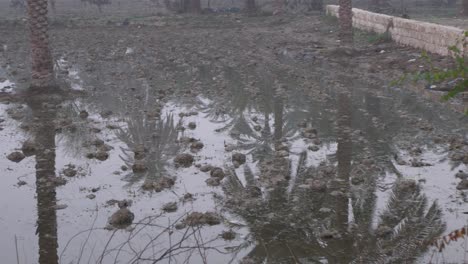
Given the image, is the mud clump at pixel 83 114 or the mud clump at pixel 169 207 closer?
the mud clump at pixel 169 207

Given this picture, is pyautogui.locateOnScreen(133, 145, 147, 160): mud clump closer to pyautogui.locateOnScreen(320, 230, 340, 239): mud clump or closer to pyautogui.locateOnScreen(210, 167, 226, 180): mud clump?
pyautogui.locateOnScreen(210, 167, 226, 180): mud clump

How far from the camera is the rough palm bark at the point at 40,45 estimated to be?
1309cm

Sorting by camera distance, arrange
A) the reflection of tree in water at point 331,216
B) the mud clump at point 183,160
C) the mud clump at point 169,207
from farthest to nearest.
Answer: the mud clump at point 183,160 → the mud clump at point 169,207 → the reflection of tree in water at point 331,216

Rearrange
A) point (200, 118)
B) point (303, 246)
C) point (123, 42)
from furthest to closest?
point (123, 42), point (200, 118), point (303, 246)

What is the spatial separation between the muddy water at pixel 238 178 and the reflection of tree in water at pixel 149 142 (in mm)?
30

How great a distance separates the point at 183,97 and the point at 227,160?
449 centimetres

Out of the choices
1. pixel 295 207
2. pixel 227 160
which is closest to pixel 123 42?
pixel 227 160

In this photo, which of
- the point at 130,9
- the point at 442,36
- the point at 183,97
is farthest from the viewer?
the point at 130,9

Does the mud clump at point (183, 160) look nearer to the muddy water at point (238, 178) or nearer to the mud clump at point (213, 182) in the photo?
the muddy water at point (238, 178)

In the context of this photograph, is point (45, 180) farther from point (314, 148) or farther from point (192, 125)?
point (314, 148)

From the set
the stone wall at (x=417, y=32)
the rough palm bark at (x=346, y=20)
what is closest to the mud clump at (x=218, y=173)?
the stone wall at (x=417, y=32)

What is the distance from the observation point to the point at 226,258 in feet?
17.9

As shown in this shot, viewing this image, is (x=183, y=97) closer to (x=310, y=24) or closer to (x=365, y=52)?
(x=365, y=52)

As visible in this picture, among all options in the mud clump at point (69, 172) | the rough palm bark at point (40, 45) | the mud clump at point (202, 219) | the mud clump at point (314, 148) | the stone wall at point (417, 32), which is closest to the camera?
the mud clump at point (202, 219)
